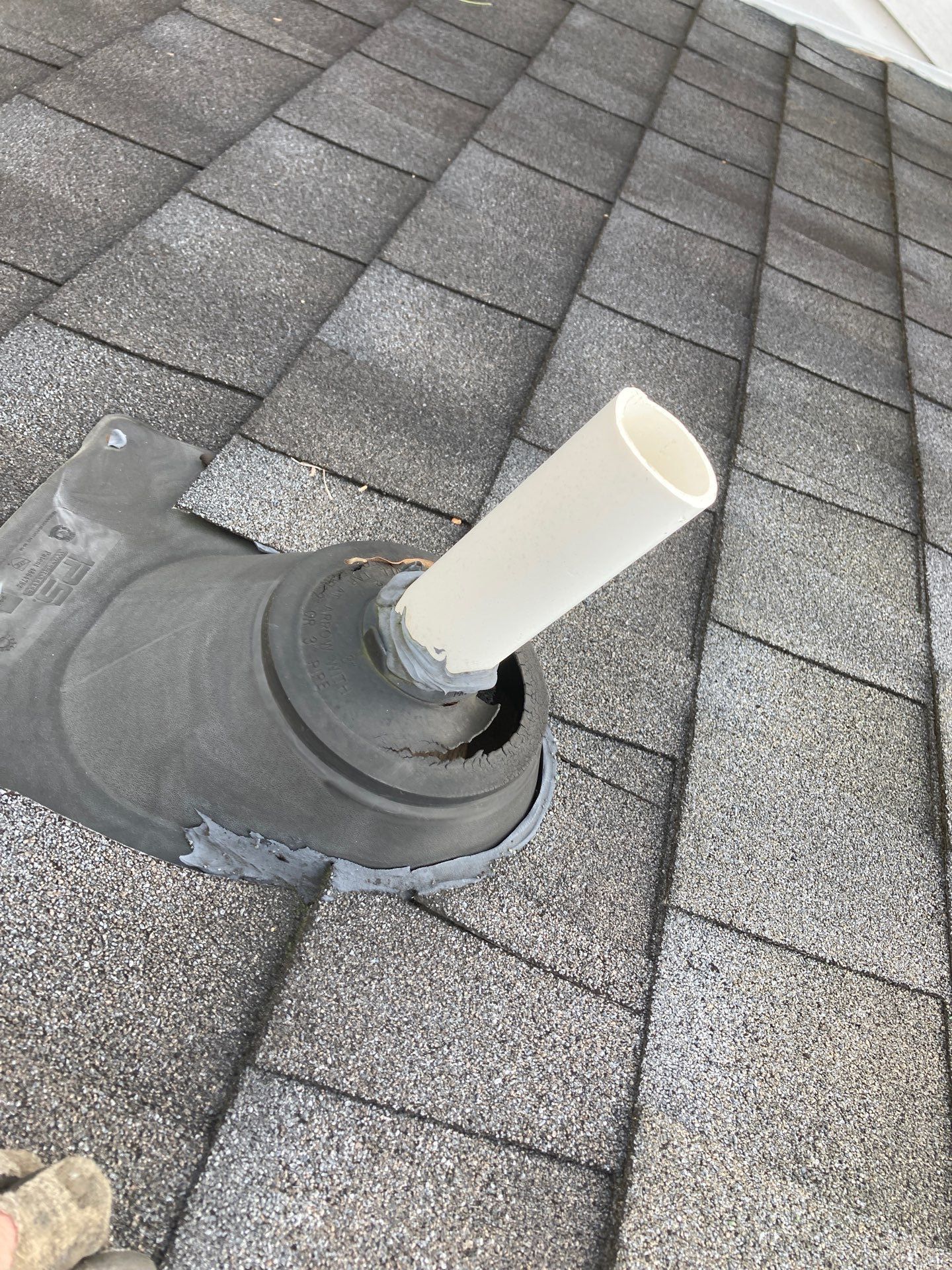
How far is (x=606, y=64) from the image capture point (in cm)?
460

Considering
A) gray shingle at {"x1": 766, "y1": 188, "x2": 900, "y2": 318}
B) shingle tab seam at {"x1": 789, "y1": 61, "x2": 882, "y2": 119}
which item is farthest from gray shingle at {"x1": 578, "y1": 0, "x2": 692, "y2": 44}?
gray shingle at {"x1": 766, "y1": 188, "x2": 900, "y2": 318}

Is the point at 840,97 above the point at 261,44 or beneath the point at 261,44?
above

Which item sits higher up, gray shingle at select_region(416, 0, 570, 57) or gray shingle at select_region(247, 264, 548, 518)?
gray shingle at select_region(416, 0, 570, 57)

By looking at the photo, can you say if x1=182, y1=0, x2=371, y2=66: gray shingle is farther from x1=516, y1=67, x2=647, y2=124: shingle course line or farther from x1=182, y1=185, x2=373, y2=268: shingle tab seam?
x1=182, y1=185, x2=373, y2=268: shingle tab seam

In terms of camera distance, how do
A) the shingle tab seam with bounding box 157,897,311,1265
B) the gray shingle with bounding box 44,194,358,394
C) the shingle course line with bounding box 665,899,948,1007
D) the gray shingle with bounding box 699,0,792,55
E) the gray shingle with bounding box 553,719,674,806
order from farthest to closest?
the gray shingle with bounding box 699,0,792,55 < the gray shingle with bounding box 44,194,358,394 < the gray shingle with bounding box 553,719,674,806 < the shingle course line with bounding box 665,899,948,1007 < the shingle tab seam with bounding box 157,897,311,1265

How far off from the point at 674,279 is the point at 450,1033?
283 cm

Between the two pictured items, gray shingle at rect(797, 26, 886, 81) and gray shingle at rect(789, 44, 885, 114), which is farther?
gray shingle at rect(797, 26, 886, 81)

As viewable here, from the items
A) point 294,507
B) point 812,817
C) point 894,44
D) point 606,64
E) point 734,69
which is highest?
point 894,44

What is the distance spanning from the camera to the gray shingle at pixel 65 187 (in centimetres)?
247

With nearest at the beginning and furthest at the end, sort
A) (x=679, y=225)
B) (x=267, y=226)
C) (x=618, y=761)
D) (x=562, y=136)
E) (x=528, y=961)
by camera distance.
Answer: (x=528, y=961) < (x=618, y=761) < (x=267, y=226) < (x=679, y=225) < (x=562, y=136)

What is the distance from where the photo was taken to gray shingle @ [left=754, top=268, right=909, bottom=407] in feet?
11.3

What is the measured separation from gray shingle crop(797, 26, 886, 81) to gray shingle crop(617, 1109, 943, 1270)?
6.50m

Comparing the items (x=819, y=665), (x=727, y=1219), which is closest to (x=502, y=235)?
(x=819, y=665)

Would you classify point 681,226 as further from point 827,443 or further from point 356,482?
point 356,482
